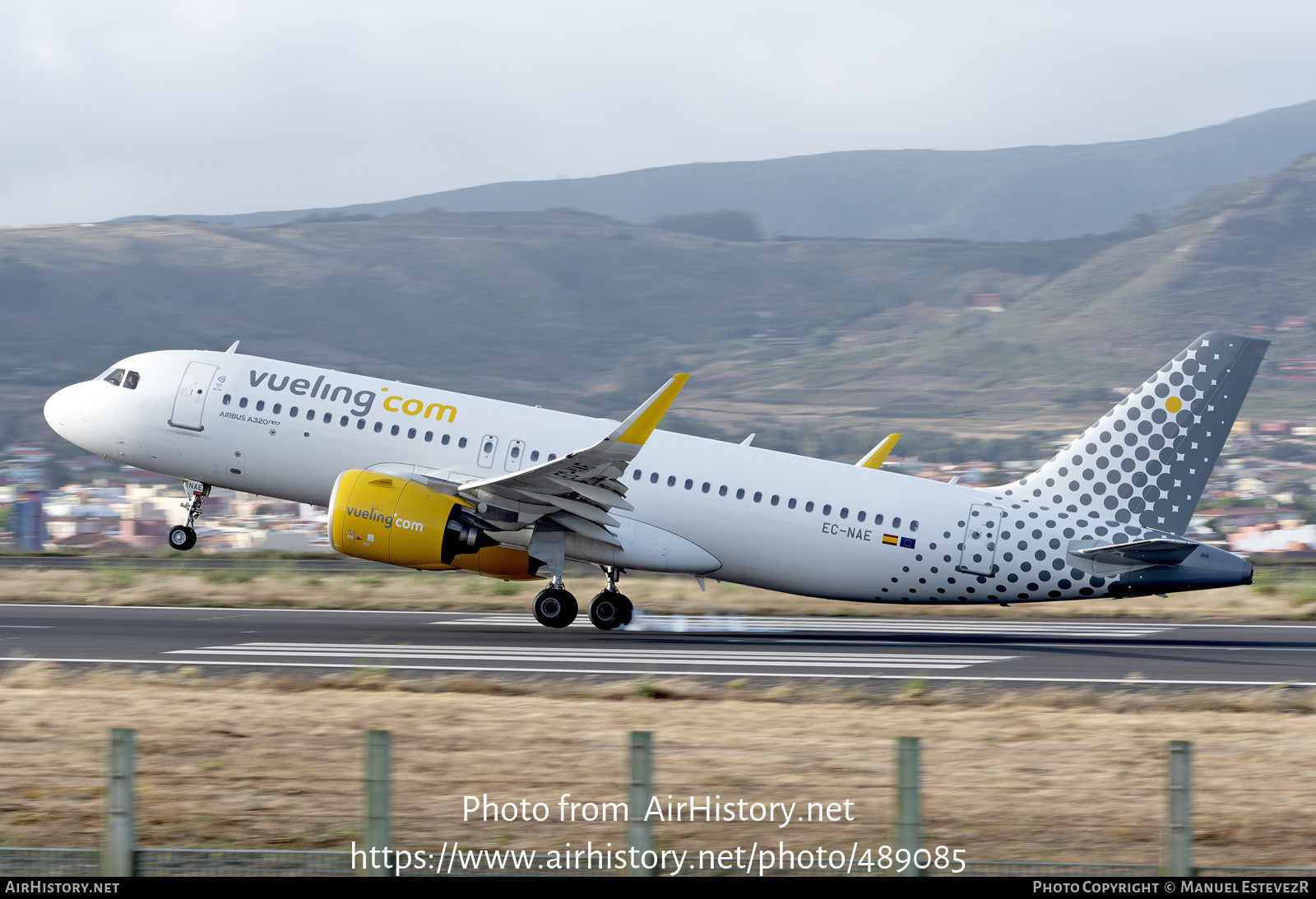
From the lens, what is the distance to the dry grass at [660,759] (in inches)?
349

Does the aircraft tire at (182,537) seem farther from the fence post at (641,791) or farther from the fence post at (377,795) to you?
the fence post at (641,791)

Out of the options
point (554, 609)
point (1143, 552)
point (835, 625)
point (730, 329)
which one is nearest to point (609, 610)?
point (554, 609)

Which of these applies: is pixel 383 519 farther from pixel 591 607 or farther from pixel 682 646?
pixel 682 646

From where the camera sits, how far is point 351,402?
26453mm

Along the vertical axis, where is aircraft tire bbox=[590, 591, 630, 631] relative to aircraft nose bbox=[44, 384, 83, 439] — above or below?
below

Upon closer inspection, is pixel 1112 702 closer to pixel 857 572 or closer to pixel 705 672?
pixel 705 672

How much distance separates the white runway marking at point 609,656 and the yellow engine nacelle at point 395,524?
1684mm

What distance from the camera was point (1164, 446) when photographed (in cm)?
2561

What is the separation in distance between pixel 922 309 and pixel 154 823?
189m

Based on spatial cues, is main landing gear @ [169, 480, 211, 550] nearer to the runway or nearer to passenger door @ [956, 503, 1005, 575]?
the runway

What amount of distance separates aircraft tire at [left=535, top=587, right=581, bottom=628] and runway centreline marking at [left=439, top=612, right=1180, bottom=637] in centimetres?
148

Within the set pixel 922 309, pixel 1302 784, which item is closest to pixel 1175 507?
pixel 1302 784

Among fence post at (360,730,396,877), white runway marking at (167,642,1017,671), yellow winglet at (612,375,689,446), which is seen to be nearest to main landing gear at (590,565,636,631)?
white runway marking at (167,642,1017,671)

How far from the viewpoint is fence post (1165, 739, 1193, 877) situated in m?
7.53
